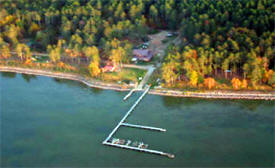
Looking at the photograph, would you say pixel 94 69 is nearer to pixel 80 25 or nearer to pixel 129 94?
pixel 129 94

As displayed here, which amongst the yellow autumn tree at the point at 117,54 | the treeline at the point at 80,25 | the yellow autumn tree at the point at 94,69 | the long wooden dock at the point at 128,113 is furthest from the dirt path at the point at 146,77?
the yellow autumn tree at the point at 94,69

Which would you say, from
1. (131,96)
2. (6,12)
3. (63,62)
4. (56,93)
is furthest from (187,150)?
(6,12)

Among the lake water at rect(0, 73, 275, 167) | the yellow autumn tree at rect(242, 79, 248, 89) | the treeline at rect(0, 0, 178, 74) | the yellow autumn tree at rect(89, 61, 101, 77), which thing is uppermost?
the treeline at rect(0, 0, 178, 74)

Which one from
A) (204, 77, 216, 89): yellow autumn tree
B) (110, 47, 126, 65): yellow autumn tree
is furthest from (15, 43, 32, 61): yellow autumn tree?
(204, 77, 216, 89): yellow autumn tree

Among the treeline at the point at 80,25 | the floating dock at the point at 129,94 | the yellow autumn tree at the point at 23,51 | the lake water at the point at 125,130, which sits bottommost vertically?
the lake water at the point at 125,130

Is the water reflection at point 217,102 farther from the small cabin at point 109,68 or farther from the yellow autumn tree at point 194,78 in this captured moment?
the small cabin at point 109,68

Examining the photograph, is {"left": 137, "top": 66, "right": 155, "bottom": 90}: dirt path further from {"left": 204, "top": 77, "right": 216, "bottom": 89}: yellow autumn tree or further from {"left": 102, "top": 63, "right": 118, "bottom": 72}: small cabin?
{"left": 204, "top": 77, "right": 216, "bottom": 89}: yellow autumn tree

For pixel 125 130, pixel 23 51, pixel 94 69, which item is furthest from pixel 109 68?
pixel 23 51
